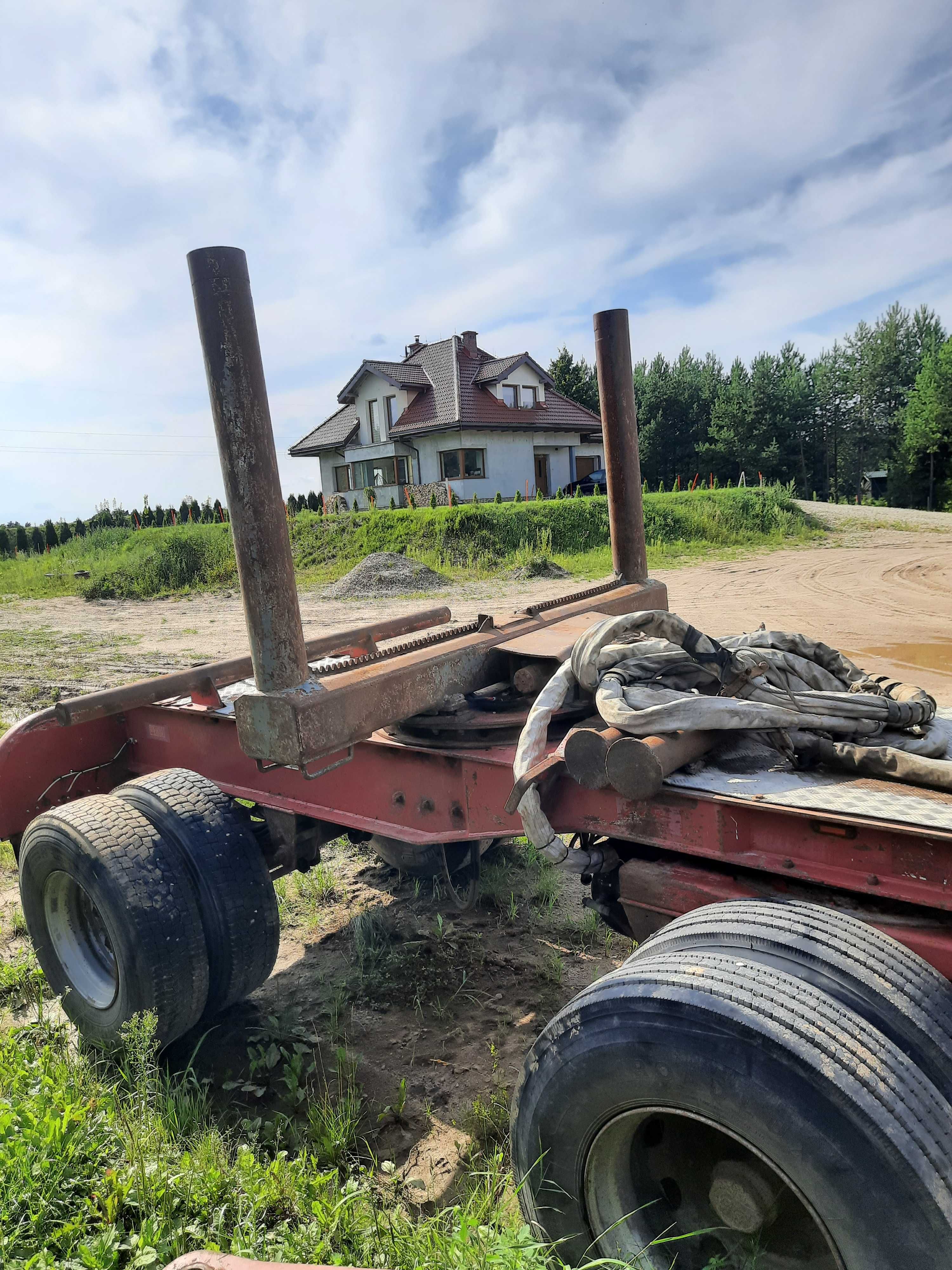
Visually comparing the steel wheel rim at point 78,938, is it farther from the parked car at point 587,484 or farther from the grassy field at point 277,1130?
the parked car at point 587,484

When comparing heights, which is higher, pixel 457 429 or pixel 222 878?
pixel 457 429

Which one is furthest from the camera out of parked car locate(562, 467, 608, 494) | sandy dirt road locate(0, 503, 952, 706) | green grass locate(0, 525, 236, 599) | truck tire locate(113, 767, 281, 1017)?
parked car locate(562, 467, 608, 494)

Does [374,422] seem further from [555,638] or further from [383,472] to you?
[555,638]

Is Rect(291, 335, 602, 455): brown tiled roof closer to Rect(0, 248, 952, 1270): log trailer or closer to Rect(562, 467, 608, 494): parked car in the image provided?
Rect(562, 467, 608, 494): parked car

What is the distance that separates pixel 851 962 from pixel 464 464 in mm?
30423

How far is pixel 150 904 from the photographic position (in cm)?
279

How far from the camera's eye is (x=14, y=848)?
3703mm

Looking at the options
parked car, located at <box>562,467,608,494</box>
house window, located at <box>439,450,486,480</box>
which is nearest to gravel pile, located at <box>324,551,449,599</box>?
house window, located at <box>439,450,486,480</box>

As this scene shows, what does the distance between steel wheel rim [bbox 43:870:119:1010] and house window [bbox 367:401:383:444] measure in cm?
3176

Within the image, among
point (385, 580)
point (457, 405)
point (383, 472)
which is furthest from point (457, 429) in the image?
point (385, 580)

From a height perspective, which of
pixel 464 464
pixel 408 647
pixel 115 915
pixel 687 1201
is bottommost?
pixel 687 1201

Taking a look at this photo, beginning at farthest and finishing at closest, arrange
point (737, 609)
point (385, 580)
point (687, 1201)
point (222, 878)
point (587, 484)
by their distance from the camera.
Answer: point (587, 484), point (385, 580), point (737, 609), point (222, 878), point (687, 1201)

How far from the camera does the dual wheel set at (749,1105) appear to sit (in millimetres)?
1394

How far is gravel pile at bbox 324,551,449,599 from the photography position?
1662 cm
